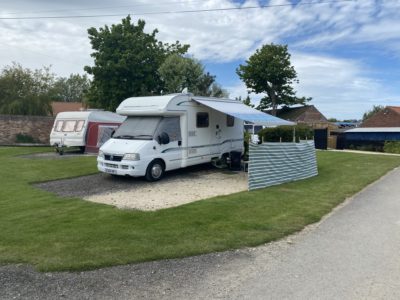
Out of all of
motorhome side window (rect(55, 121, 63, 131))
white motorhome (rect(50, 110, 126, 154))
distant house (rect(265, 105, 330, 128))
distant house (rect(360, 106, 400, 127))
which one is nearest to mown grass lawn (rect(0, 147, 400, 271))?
white motorhome (rect(50, 110, 126, 154))

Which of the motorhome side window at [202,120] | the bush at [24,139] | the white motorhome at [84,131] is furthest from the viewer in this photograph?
the bush at [24,139]

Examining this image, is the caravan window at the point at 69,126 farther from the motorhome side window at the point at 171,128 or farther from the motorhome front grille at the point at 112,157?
the motorhome side window at the point at 171,128

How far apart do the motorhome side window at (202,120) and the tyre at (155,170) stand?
88.7 inches

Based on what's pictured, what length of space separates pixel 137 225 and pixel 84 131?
593 inches

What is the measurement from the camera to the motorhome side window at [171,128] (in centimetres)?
1190

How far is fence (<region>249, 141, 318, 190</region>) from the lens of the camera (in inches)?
405

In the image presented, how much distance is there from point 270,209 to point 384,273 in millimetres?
3309

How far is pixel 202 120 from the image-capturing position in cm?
1351

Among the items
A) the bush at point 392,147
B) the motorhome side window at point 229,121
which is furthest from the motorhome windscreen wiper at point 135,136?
the bush at point 392,147

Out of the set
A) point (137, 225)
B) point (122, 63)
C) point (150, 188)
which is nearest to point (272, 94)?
point (122, 63)

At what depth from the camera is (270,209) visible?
7887 millimetres

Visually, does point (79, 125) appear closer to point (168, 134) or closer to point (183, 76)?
point (168, 134)

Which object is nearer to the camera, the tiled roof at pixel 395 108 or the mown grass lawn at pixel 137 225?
the mown grass lawn at pixel 137 225

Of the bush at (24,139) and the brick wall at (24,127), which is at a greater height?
the brick wall at (24,127)
